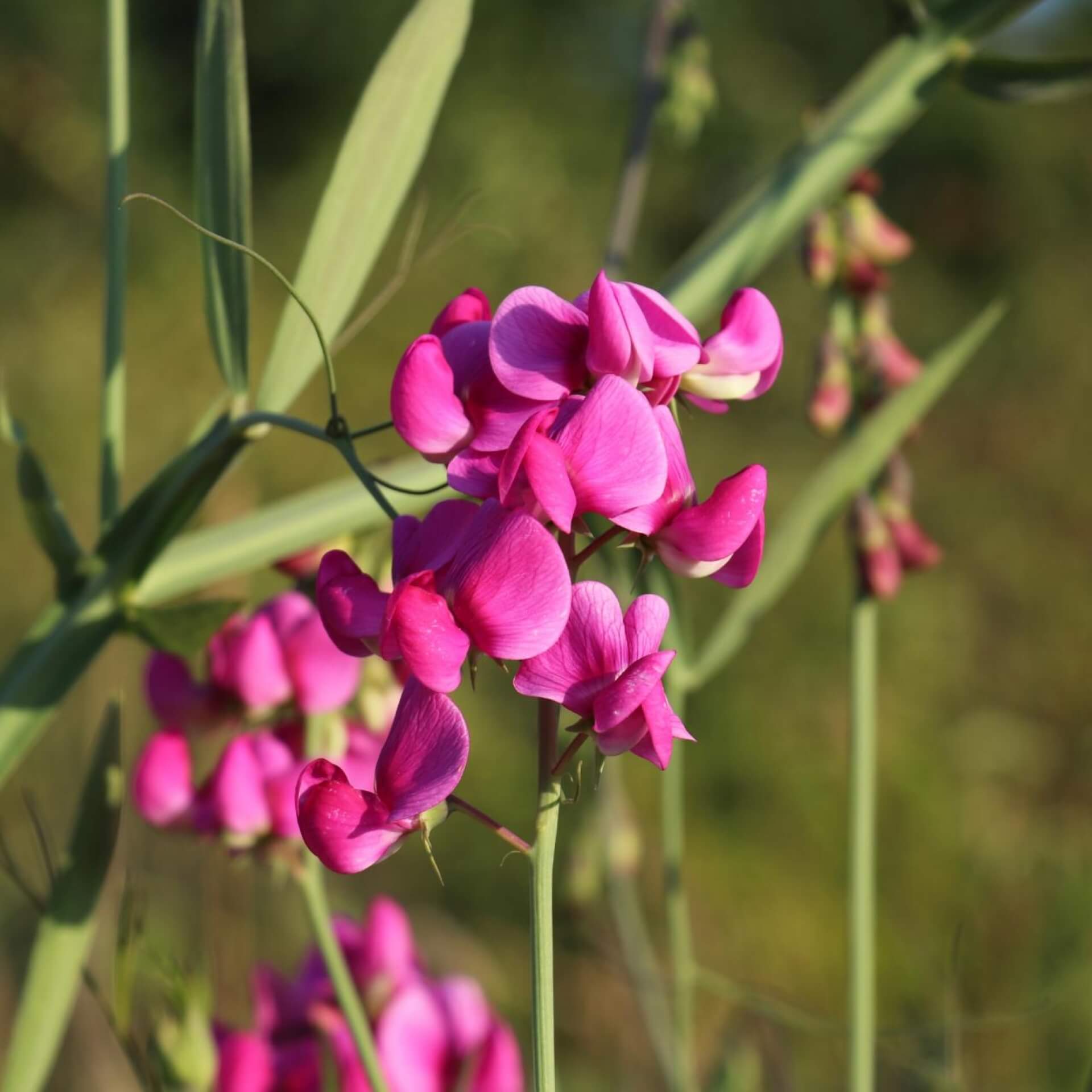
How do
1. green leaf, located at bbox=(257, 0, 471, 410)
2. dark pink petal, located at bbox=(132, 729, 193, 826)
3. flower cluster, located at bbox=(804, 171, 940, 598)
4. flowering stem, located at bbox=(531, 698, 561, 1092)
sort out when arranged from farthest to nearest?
flower cluster, located at bbox=(804, 171, 940, 598) → dark pink petal, located at bbox=(132, 729, 193, 826) → green leaf, located at bbox=(257, 0, 471, 410) → flowering stem, located at bbox=(531, 698, 561, 1092)

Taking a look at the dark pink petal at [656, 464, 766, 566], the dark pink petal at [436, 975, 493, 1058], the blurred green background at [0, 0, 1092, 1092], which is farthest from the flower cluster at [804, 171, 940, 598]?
the dark pink petal at [656, 464, 766, 566]

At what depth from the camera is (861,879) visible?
56cm

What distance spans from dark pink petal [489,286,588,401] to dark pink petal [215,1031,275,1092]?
13.0 inches

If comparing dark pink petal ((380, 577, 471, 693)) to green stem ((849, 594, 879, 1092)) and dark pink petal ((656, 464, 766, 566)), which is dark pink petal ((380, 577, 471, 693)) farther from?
green stem ((849, 594, 879, 1092))

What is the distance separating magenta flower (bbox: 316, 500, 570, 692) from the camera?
29cm

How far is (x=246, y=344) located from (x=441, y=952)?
1.25 m

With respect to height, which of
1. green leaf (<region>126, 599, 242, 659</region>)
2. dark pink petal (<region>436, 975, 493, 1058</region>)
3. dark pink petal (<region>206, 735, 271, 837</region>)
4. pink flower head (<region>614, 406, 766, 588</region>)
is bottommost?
dark pink petal (<region>436, 975, 493, 1058</region>)

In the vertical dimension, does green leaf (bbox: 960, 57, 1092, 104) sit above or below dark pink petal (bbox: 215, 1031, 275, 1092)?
above

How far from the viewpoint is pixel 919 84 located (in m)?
0.58

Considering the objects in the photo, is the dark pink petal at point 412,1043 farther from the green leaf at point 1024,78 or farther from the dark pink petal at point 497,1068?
the green leaf at point 1024,78

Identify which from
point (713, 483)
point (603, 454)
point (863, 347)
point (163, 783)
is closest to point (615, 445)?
point (603, 454)

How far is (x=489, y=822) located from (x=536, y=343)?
0.11 metres

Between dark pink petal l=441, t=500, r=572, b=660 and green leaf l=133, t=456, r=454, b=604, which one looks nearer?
dark pink petal l=441, t=500, r=572, b=660

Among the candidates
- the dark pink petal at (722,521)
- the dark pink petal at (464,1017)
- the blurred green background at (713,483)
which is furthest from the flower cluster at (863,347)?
the dark pink petal at (722,521)
